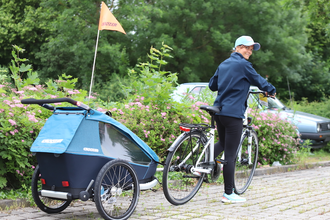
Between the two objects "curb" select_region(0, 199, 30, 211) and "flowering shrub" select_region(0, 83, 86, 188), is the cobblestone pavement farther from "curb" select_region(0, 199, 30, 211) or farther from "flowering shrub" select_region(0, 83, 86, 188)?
"flowering shrub" select_region(0, 83, 86, 188)

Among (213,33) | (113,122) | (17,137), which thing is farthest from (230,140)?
(213,33)

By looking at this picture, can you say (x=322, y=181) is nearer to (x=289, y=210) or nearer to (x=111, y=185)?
(x=289, y=210)

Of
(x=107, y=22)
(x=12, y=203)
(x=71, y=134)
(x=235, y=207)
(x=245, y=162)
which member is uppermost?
(x=107, y=22)

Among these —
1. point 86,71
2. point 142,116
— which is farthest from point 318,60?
point 142,116

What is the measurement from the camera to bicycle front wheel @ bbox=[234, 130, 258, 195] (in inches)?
222

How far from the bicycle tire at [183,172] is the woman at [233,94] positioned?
1.06ft

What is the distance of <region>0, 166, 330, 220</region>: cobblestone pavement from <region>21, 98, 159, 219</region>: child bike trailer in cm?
29

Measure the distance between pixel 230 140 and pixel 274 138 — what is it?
3760 millimetres

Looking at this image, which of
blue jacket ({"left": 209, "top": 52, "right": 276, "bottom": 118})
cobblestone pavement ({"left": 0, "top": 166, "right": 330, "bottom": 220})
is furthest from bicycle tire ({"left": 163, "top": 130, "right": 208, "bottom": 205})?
blue jacket ({"left": 209, "top": 52, "right": 276, "bottom": 118})

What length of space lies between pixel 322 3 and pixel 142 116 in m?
11.1

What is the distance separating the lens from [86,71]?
1916 centimetres

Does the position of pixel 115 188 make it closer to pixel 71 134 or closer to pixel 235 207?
pixel 71 134

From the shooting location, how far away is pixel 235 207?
4.81 m

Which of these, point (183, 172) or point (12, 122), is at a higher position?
point (12, 122)
